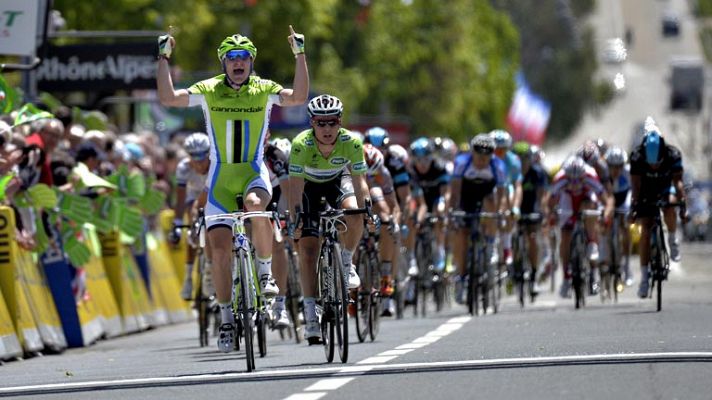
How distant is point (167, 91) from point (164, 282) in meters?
11.5

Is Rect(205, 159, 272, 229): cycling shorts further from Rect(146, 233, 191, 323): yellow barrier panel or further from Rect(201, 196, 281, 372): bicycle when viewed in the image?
Rect(146, 233, 191, 323): yellow barrier panel

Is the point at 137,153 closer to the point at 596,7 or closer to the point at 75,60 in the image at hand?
the point at 75,60

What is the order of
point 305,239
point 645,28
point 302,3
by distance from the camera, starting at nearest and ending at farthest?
point 305,239, point 302,3, point 645,28

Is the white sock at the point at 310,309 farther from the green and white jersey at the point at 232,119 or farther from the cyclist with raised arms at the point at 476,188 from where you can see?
the cyclist with raised arms at the point at 476,188

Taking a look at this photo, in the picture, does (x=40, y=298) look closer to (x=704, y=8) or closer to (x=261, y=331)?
(x=261, y=331)

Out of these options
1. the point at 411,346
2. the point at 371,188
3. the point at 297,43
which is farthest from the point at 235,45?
the point at 371,188

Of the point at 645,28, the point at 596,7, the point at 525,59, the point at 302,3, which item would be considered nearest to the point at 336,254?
the point at 302,3

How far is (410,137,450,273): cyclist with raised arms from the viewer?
27812 mm

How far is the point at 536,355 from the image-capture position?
15.4 meters

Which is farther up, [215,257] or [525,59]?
[525,59]

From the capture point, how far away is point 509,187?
2795 centimetres

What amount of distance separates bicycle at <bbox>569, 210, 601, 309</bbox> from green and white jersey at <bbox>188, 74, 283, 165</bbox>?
389 inches

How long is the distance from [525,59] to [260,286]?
136756 millimetres

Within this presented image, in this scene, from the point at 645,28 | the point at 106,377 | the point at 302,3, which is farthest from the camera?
the point at 645,28
